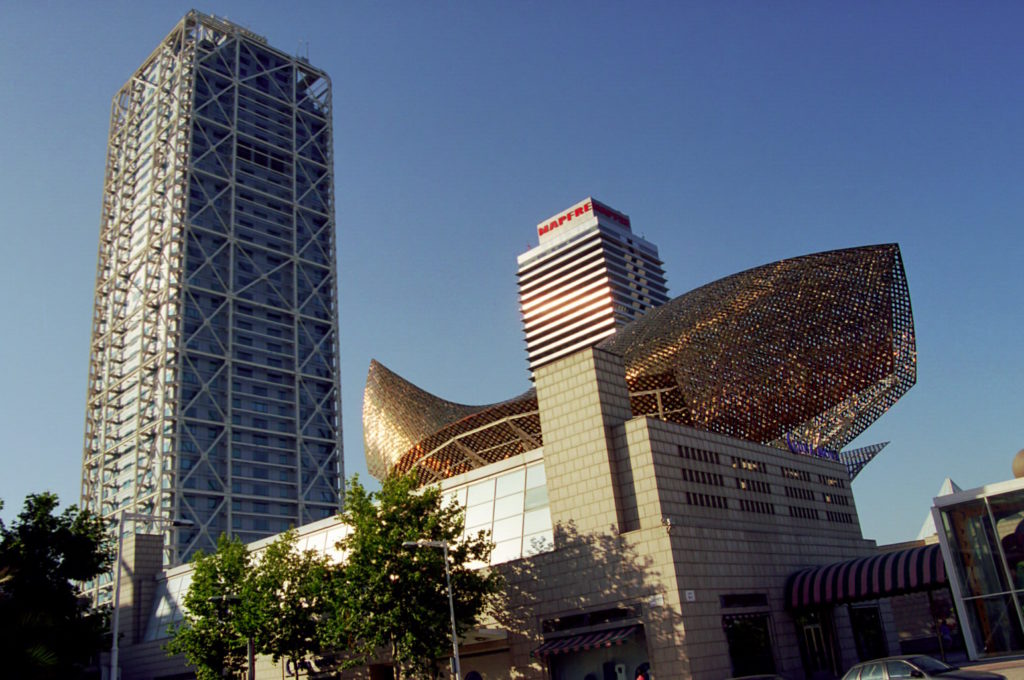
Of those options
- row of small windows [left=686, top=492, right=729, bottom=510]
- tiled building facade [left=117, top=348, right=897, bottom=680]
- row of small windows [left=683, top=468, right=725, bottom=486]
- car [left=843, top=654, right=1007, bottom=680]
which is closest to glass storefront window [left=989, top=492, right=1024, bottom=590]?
car [left=843, top=654, right=1007, bottom=680]

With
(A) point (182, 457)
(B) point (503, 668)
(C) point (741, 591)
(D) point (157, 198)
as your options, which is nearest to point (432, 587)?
(B) point (503, 668)

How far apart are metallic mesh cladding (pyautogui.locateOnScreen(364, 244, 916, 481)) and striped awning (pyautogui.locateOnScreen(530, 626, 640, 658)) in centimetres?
2030

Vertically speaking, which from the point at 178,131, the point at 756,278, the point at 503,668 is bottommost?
the point at 503,668

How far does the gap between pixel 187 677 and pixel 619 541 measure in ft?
123

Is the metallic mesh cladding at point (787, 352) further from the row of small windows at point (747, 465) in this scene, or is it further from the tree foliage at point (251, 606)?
the tree foliage at point (251, 606)

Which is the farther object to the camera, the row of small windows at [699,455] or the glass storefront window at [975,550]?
the row of small windows at [699,455]

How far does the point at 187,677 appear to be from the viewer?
59062 mm

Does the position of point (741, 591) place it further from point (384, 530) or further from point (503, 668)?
point (384, 530)

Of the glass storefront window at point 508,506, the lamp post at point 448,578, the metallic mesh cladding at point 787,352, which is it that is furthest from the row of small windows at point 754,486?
the lamp post at point 448,578

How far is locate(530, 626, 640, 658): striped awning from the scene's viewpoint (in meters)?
35.3

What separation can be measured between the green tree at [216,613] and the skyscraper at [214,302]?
2406 inches

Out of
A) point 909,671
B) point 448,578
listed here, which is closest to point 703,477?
point 448,578

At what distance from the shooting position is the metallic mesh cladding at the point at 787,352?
52500 mm

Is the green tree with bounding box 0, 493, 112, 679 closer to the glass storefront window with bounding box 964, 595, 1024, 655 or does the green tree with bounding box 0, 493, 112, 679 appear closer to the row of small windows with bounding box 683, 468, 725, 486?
the row of small windows with bounding box 683, 468, 725, 486
